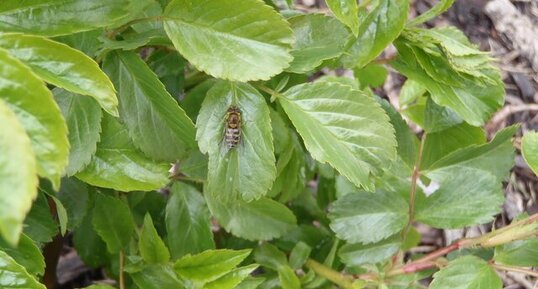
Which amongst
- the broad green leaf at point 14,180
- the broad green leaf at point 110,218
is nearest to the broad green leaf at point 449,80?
the broad green leaf at point 110,218

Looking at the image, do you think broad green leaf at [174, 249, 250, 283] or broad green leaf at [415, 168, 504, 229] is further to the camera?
broad green leaf at [415, 168, 504, 229]

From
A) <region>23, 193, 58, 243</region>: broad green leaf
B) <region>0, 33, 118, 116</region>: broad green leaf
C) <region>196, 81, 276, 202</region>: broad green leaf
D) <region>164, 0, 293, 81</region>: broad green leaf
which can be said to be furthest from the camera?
<region>23, 193, 58, 243</region>: broad green leaf

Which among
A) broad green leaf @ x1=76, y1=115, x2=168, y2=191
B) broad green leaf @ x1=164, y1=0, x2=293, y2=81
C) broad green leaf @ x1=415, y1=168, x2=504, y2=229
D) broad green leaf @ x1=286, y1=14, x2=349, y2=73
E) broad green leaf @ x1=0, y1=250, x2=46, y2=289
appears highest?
broad green leaf @ x1=164, y1=0, x2=293, y2=81

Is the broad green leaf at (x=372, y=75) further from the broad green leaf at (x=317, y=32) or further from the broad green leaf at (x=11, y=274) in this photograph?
the broad green leaf at (x=11, y=274)

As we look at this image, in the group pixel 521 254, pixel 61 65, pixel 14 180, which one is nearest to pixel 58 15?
pixel 61 65

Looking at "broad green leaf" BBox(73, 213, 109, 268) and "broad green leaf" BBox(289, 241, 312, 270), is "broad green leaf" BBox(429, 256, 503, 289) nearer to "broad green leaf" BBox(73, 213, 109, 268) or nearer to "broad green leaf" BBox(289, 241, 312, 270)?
"broad green leaf" BBox(289, 241, 312, 270)

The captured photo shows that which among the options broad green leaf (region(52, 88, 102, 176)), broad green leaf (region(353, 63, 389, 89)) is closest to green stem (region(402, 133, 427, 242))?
broad green leaf (region(353, 63, 389, 89))

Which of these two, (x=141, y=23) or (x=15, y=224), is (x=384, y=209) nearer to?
(x=141, y=23)

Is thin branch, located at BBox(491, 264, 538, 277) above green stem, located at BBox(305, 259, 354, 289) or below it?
above
